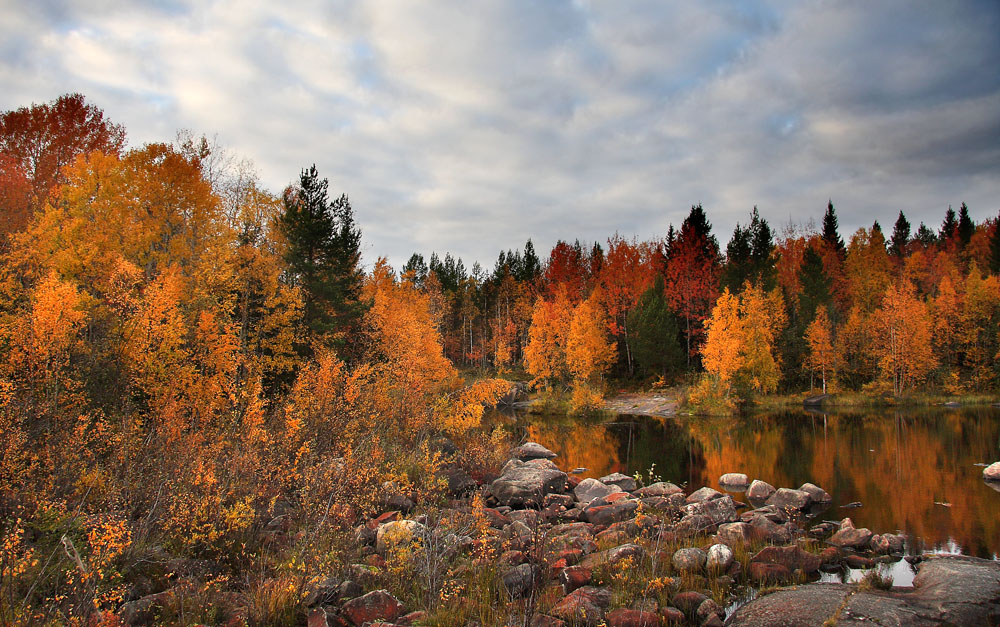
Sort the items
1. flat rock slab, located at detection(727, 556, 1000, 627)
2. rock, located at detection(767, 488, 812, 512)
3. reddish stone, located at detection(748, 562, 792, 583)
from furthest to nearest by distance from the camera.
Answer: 1. rock, located at detection(767, 488, 812, 512)
2. reddish stone, located at detection(748, 562, 792, 583)
3. flat rock slab, located at detection(727, 556, 1000, 627)

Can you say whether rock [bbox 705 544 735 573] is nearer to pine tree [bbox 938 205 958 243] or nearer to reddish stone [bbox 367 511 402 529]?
reddish stone [bbox 367 511 402 529]

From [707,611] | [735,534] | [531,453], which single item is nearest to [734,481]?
[735,534]

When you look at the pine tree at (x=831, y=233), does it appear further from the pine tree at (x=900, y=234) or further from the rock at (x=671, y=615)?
the rock at (x=671, y=615)

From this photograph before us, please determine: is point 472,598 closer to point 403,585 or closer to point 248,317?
point 403,585

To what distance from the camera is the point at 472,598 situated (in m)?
6.93

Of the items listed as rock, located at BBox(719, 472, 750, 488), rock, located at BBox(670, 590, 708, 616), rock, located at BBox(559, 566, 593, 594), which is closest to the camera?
rock, located at BBox(670, 590, 708, 616)

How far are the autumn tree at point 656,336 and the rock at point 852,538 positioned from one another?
32.4 meters

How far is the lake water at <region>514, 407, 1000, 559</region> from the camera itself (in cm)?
1255

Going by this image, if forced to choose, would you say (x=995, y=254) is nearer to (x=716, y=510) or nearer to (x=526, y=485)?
(x=716, y=510)

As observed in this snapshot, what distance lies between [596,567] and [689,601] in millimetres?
1567

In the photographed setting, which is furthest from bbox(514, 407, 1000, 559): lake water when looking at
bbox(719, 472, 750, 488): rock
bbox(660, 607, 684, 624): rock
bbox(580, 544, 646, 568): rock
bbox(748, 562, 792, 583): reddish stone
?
bbox(660, 607, 684, 624): rock

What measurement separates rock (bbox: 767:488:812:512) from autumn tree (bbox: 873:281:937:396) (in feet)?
106

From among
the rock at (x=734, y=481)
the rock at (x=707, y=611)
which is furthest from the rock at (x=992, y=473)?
the rock at (x=707, y=611)

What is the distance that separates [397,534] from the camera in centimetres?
834
